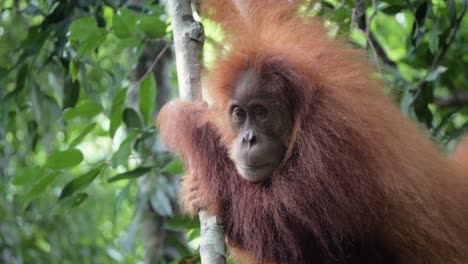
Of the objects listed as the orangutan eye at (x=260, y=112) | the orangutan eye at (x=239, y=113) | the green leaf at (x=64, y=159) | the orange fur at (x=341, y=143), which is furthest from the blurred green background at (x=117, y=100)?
the orangutan eye at (x=260, y=112)

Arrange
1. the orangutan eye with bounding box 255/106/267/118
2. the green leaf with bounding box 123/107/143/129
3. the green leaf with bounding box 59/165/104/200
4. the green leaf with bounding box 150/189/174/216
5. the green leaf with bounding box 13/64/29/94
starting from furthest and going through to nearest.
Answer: the green leaf with bounding box 13/64/29/94 < the green leaf with bounding box 150/189/174/216 < the green leaf with bounding box 123/107/143/129 < the green leaf with bounding box 59/165/104/200 < the orangutan eye with bounding box 255/106/267/118

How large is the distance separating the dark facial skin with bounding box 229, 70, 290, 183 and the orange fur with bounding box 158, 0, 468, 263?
0.32 feet

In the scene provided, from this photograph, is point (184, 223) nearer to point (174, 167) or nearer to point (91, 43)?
point (174, 167)

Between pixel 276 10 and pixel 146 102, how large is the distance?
1.35 m

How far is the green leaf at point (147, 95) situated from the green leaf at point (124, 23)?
1.23ft

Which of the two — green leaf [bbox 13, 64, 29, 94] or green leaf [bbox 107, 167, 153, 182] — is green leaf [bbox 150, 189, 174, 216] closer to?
green leaf [bbox 107, 167, 153, 182]

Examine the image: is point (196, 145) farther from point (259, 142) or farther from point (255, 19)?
point (255, 19)

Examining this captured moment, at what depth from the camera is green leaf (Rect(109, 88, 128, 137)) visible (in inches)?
243

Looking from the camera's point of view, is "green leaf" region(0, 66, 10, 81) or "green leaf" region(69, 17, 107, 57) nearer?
"green leaf" region(69, 17, 107, 57)

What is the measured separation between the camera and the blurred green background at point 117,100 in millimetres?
6098

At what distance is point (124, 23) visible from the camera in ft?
19.8

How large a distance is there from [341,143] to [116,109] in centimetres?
208

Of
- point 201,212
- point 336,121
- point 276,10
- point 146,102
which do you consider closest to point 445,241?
point 336,121

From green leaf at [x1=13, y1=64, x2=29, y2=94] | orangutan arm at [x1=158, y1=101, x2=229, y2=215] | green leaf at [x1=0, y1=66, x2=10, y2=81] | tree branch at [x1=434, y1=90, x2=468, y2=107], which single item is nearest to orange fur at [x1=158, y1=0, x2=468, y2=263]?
orangutan arm at [x1=158, y1=101, x2=229, y2=215]
